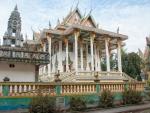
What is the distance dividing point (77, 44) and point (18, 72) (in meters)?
14.4

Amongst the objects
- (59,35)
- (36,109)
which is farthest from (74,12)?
(36,109)

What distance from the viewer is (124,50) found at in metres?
44.9

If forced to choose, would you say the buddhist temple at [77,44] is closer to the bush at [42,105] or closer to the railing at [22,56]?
the railing at [22,56]

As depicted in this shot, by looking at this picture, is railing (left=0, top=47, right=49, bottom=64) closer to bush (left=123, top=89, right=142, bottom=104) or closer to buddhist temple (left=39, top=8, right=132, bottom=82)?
bush (left=123, top=89, right=142, bottom=104)

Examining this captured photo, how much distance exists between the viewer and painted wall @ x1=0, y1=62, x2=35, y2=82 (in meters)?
13.9

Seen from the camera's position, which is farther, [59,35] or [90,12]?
[90,12]

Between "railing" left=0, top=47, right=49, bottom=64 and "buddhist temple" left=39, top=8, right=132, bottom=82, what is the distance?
36.0ft

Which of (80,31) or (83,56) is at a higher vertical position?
(80,31)

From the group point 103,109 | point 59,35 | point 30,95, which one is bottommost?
point 103,109

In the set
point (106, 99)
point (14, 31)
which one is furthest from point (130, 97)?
point (14, 31)

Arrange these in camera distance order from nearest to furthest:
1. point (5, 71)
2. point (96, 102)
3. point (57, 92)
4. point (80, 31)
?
point (57, 92) < point (96, 102) < point (5, 71) < point (80, 31)

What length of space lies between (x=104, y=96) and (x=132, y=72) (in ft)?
89.5

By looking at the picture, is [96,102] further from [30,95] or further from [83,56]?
[83,56]

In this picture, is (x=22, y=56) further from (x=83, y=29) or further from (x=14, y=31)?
(x=14, y=31)
